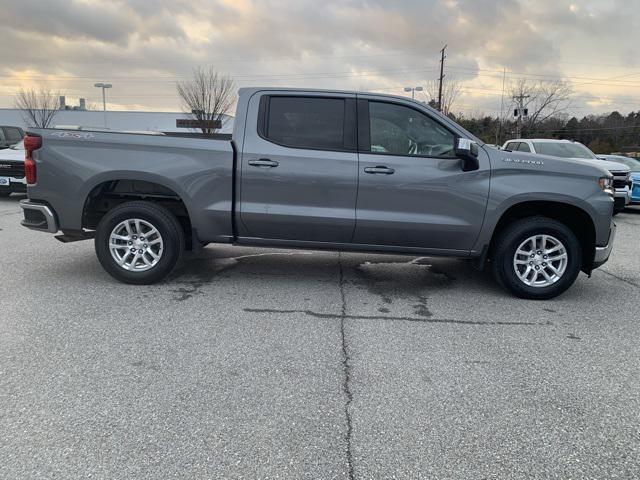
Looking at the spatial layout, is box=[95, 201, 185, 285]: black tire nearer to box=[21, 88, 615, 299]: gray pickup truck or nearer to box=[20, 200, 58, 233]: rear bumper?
box=[21, 88, 615, 299]: gray pickup truck

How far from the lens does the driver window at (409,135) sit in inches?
198

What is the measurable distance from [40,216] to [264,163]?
2460 millimetres

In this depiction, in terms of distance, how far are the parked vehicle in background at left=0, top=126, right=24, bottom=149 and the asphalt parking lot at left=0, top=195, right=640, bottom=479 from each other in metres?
12.9

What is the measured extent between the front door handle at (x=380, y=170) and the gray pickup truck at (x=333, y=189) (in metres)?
0.01

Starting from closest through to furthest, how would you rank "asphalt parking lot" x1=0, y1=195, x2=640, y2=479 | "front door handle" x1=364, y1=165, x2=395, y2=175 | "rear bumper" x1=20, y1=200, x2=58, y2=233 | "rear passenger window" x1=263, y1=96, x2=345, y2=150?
"asphalt parking lot" x1=0, y1=195, x2=640, y2=479 → "front door handle" x1=364, y1=165, x2=395, y2=175 → "rear passenger window" x1=263, y1=96, x2=345, y2=150 → "rear bumper" x1=20, y1=200, x2=58, y2=233

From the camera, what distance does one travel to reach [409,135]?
506 centimetres


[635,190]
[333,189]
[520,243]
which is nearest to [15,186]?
[333,189]

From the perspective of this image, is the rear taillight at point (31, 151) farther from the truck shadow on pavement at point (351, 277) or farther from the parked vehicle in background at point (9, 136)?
the parked vehicle in background at point (9, 136)

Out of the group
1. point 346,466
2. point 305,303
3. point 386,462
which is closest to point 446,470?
point 386,462

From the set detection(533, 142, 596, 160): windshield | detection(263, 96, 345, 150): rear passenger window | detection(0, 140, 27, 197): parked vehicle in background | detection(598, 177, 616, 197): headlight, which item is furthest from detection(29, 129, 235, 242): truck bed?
detection(533, 142, 596, 160): windshield

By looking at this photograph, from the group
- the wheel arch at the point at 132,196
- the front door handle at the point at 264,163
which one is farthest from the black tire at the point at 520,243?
the wheel arch at the point at 132,196

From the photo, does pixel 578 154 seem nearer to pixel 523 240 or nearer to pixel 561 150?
pixel 561 150

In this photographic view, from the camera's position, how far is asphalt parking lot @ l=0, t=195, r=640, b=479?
2.49m

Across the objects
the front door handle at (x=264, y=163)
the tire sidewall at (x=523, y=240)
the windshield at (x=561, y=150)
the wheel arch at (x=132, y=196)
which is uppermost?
the windshield at (x=561, y=150)
